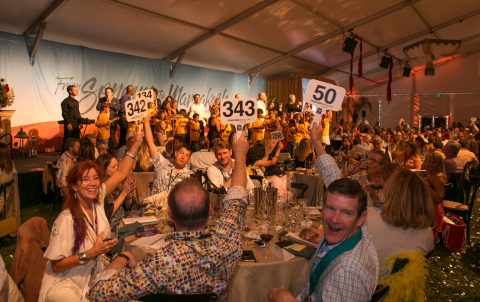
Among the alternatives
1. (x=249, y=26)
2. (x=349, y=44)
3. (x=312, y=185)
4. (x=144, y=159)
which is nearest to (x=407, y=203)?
(x=312, y=185)

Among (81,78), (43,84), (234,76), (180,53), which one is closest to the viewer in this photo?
(43,84)

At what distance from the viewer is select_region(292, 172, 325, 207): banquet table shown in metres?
5.27

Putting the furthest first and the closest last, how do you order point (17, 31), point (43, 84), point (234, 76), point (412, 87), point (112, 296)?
point (412, 87) → point (234, 76) → point (43, 84) → point (17, 31) → point (112, 296)

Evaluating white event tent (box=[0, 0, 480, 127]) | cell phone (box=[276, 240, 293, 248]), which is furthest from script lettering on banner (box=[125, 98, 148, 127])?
white event tent (box=[0, 0, 480, 127])

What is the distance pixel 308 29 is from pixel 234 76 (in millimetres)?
3670

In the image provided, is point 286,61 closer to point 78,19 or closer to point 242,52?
point 242,52

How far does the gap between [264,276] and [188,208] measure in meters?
0.93

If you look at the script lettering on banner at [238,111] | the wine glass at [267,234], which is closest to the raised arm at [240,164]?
the script lettering on banner at [238,111]

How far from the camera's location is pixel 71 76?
9.11m

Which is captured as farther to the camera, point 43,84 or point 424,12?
point 424,12

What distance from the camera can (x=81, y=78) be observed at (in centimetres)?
930

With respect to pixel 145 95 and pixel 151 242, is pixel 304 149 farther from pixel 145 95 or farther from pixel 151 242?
pixel 151 242

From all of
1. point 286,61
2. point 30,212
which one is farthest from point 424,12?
point 30,212

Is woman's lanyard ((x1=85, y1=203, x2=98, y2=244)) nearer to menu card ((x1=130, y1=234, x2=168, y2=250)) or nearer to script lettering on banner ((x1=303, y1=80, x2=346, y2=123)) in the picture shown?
menu card ((x1=130, y1=234, x2=168, y2=250))
